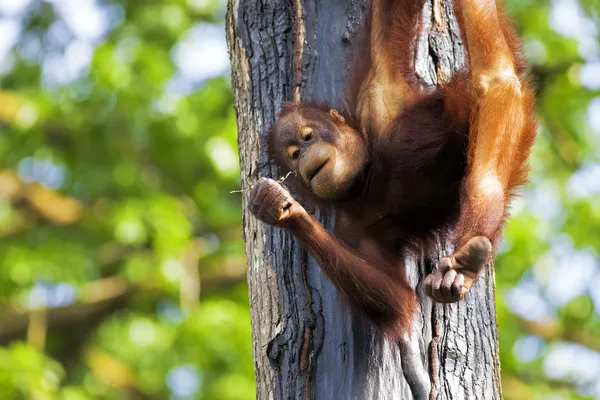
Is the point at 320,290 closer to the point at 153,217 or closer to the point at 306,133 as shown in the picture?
the point at 306,133

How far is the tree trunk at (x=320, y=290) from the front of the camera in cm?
304

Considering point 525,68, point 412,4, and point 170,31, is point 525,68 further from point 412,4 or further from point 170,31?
point 170,31

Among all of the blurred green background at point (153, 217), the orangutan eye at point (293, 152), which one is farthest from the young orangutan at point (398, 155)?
the blurred green background at point (153, 217)

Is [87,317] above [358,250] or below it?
above

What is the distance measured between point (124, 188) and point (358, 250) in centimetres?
508

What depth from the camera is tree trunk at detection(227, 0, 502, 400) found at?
3.04m

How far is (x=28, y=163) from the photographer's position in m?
Result: 8.73

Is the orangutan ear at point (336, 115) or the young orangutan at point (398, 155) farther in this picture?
the orangutan ear at point (336, 115)

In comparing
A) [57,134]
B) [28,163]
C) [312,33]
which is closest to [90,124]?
[57,134]

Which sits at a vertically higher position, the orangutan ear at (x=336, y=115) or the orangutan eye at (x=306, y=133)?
the orangutan ear at (x=336, y=115)

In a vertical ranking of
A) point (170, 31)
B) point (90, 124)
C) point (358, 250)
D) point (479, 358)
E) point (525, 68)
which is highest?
point (170, 31)

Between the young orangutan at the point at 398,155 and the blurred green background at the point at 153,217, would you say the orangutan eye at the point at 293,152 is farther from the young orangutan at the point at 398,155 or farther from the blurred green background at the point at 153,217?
the blurred green background at the point at 153,217

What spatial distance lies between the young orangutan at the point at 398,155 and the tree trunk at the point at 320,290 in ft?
0.24

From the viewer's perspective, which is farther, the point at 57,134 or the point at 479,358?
the point at 57,134
